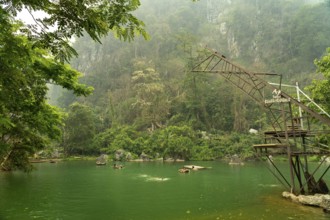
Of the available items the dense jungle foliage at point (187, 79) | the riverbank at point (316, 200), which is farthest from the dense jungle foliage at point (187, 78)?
the riverbank at point (316, 200)

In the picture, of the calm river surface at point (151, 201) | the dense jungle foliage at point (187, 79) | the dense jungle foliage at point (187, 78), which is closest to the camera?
the calm river surface at point (151, 201)

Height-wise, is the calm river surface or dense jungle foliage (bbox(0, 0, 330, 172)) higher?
dense jungle foliage (bbox(0, 0, 330, 172))

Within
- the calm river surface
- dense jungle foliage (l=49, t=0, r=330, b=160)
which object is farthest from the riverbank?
dense jungle foliage (l=49, t=0, r=330, b=160)

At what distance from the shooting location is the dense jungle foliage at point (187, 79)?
56.4 m

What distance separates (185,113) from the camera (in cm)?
6512

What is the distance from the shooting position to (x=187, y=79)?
209 ft

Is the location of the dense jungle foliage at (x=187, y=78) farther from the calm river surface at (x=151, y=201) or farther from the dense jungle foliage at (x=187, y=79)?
the calm river surface at (x=151, y=201)

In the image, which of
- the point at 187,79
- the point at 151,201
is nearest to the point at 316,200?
the point at 151,201

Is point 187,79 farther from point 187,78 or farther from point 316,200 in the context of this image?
point 316,200

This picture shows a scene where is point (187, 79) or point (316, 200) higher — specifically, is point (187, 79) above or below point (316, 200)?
above

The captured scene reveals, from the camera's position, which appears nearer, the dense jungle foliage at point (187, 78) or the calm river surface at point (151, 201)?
the calm river surface at point (151, 201)

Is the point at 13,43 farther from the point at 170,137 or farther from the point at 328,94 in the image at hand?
the point at 170,137

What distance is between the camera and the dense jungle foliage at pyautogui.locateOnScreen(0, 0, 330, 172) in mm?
56406

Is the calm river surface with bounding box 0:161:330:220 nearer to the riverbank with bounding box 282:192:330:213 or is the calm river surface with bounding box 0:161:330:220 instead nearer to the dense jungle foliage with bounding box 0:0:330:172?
the riverbank with bounding box 282:192:330:213
